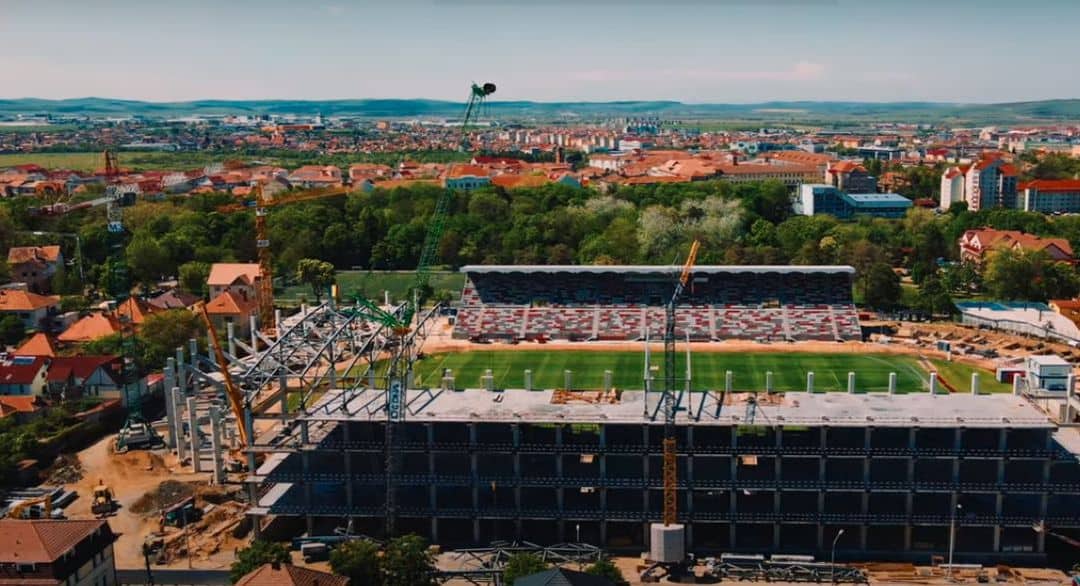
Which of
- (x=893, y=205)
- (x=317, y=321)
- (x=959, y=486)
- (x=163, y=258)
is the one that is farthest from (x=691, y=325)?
A: (x=893, y=205)

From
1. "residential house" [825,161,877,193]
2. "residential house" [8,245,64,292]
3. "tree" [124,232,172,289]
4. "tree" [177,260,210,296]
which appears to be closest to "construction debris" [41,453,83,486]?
"tree" [177,260,210,296]

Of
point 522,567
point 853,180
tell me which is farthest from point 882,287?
point 853,180

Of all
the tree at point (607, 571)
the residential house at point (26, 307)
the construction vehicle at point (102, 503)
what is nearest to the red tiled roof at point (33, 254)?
the residential house at point (26, 307)

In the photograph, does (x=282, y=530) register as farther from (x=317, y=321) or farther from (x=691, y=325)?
(x=691, y=325)

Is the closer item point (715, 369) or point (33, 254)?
point (715, 369)

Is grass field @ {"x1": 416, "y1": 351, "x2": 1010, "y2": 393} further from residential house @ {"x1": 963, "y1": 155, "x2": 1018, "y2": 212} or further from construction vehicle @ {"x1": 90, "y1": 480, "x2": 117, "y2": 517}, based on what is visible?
residential house @ {"x1": 963, "y1": 155, "x2": 1018, "y2": 212}

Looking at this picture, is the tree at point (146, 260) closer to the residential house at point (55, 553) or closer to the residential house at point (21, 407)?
the residential house at point (21, 407)

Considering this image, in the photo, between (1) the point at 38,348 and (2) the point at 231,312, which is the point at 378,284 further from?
(1) the point at 38,348
